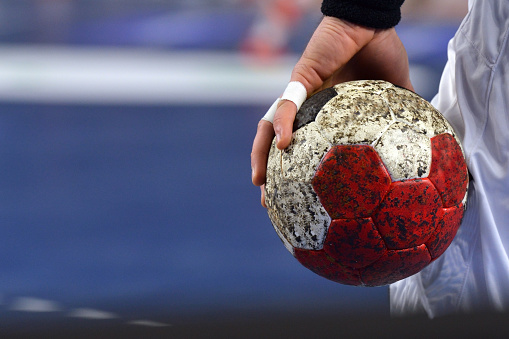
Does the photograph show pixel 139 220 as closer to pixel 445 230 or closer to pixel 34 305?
pixel 34 305

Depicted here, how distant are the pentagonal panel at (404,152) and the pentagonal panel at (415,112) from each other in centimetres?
3

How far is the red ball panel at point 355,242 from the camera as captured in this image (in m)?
1.56

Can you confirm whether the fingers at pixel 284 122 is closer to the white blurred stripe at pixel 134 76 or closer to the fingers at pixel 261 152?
the fingers at pixel 261 152

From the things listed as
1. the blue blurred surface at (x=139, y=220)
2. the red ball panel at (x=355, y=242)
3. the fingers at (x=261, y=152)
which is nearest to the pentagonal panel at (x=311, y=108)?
the fingers at (x=261, y=152)

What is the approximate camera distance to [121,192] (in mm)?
4340

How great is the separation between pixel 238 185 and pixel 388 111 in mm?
2968

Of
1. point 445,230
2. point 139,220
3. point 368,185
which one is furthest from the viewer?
point 139,220

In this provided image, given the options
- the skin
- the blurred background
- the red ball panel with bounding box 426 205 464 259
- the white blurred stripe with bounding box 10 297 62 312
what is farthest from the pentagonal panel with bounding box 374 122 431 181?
the white blurred stripe with bounding box 10 297 62 312

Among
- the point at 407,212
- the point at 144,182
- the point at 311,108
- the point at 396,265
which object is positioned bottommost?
the point at 396,265

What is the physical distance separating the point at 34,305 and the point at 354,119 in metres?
2.05

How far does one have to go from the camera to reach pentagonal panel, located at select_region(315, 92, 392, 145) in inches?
61.6

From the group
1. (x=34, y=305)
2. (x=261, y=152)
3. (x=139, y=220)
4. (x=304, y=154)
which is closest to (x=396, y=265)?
(x=304, y=154)

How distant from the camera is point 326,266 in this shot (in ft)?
5.45

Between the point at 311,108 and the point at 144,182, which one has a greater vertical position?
the point at 144,182
